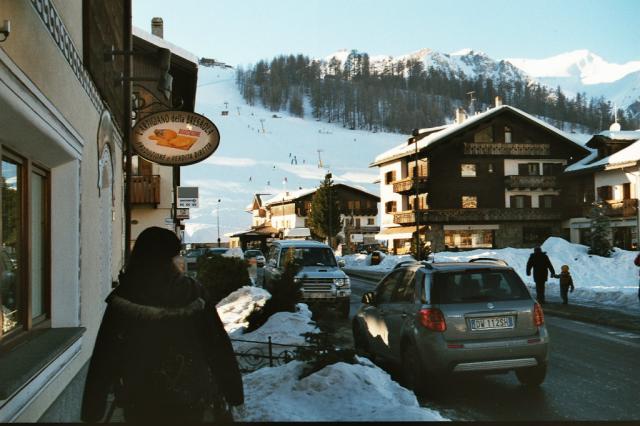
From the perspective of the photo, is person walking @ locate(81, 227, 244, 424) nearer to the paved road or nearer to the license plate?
the paved road

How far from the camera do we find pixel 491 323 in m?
8.10

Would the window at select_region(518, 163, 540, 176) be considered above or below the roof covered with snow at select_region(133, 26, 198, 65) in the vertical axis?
below

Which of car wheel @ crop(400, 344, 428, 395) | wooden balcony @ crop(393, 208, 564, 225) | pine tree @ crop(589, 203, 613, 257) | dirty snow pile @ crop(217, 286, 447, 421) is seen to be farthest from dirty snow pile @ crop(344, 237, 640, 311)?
dirty snow pile @ crop(217, 286, 447, 421)

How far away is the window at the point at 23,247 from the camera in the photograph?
4.85 meters

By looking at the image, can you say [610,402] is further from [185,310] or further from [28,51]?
[28,51]

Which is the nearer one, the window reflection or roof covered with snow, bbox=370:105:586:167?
the window reflection

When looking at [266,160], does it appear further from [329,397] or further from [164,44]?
[329,397]

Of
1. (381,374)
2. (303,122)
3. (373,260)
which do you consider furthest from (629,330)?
(303,122)

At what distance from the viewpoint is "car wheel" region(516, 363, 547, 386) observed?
841 cm

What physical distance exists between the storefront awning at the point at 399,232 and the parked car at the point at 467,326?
52.0m

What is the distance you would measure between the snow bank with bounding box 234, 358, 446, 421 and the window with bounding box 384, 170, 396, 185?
61.1 meters

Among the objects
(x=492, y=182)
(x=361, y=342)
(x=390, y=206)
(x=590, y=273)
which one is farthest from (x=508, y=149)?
(x=361, y=342)

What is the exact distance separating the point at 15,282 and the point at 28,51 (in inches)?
72.2

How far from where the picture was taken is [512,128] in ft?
203
